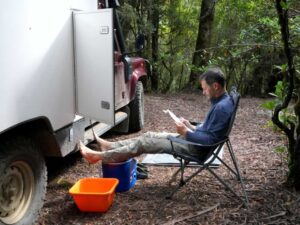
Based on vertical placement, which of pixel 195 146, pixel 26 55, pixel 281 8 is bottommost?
pixel 195 146

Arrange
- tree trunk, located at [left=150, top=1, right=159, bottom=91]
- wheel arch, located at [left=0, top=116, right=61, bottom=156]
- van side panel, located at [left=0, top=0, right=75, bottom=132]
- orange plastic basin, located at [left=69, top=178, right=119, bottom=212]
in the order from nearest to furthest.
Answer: van side panel, located at [left=0, top=0, right=75, bottom=132] → wheel arch, located at [left=0, top=116, right=61, bottom=156] → orange plastic basin, located at [left=69, top=178, right=119, bottom=212] → tree trunk, located at [left=150, top=1, right=159, bottom=91]

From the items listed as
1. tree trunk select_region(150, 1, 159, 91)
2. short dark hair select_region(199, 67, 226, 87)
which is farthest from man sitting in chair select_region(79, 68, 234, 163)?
tree trunk select_region(150, 1, 159, 91)

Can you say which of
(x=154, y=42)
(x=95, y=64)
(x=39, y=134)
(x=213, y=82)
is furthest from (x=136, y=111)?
(x=154, y=42)

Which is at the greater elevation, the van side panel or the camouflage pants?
the van side panel

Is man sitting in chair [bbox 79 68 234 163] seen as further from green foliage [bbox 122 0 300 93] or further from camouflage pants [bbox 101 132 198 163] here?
green foliage [bbox 122 0 300 93]

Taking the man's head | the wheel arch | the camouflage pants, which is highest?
the man's head

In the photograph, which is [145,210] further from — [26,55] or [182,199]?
[26,55]

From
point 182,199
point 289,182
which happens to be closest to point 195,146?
point 182,199

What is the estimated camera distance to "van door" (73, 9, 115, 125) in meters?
4.04

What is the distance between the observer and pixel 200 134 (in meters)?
3.87

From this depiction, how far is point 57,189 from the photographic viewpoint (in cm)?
430

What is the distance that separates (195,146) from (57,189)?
1548mm

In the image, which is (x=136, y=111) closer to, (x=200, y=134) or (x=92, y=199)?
(x=200, y=134)

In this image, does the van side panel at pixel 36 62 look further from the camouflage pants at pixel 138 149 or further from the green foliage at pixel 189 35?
the green foliage at pixel 189 35
